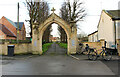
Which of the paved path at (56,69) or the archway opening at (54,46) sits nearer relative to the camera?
the paved path at (56,69)

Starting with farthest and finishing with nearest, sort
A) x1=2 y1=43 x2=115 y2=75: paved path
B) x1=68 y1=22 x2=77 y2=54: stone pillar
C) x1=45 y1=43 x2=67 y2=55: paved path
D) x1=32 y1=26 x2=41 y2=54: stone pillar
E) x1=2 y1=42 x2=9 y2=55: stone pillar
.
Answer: x1=45 y1=43 x2=67 y2=55: paved path → x1=32 y1=26 x2=41 y2=54: stone pillar → x1=68 y1=22 x2=77 y2=54: stone pillar → x1=2 y1=42 x2=9 y2=55: stone pillar → x1=2 y1=43 x2=115 y2=75: paved path

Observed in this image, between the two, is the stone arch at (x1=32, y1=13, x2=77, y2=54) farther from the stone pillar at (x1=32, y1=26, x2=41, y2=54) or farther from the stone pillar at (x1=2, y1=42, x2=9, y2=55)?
the stone pillar at (x1=2, y1=42, x2=9, y2=55)

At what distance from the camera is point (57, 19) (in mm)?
13617

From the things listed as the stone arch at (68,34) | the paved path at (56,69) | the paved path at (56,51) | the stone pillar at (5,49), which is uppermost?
the stone arch at (68,34)

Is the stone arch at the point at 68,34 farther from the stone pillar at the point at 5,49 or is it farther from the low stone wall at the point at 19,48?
the stone pillar at the point at 5,49

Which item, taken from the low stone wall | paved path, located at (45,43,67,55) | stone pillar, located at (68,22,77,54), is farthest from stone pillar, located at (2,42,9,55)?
stone pillar, located at (68,22,77,54)

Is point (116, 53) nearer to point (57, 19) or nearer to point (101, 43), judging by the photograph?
point (101, 43)

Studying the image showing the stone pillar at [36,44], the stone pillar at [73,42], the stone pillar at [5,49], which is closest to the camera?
the stone pillar at [5,49]

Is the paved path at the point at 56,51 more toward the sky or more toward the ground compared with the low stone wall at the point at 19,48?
more toward the ground

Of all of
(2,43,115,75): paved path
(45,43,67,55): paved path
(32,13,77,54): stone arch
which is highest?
(32,13,77,54): stone arch

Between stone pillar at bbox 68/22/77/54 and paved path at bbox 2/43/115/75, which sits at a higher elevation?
stone pillar at bbox 68/22/77/54

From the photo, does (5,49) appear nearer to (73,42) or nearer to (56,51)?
(56,51)

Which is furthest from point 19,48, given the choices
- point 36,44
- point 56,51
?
point 56,51

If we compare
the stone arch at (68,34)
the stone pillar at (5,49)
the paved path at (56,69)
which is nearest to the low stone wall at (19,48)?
the stone pillar at (5,49)
